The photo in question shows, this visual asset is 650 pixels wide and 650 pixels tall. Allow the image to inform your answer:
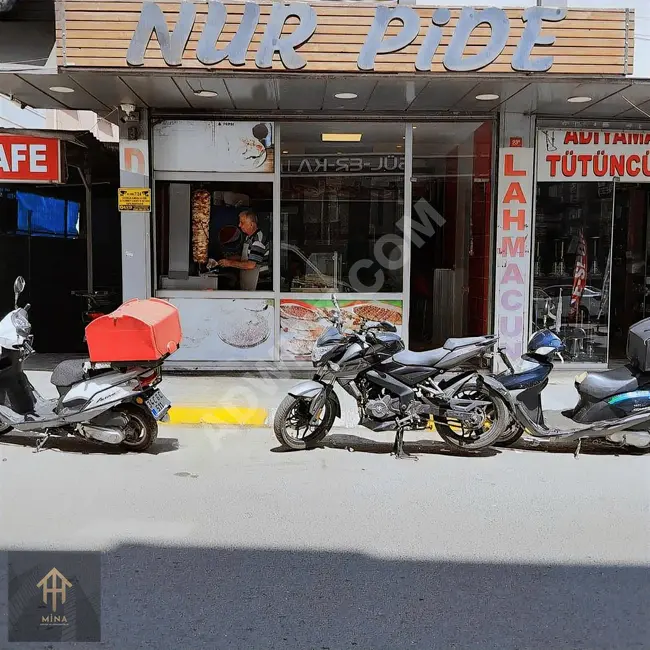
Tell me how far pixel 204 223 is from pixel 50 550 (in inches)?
254

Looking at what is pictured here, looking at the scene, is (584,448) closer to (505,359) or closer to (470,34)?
(505,359)

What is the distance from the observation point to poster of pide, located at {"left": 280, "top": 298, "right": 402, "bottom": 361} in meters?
9.86

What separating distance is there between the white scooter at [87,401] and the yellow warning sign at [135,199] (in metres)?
3.46

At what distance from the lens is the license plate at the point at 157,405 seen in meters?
6.08

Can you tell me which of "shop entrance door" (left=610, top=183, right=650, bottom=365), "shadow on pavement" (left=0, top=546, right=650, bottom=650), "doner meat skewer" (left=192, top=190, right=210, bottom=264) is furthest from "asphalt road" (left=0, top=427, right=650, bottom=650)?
"shop entrance door" (left=610, top=183, right=650, bottom=365)

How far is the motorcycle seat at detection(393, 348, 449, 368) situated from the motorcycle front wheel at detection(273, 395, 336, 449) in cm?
74

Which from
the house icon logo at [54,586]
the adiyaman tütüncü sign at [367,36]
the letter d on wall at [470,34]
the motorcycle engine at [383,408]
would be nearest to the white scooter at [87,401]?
the motorcycle engine at [383,408]

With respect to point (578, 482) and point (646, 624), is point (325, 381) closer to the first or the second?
point (578, 482)

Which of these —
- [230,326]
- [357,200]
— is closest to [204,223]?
[230,326]

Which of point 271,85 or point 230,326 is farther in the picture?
point 230,326

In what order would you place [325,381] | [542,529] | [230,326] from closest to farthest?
1. [542,529]
2. [325,381]
3. [230,326]

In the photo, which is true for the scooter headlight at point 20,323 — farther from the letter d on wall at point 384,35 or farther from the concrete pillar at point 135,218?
the letter d on wall at point 384,35

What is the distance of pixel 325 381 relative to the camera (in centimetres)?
623

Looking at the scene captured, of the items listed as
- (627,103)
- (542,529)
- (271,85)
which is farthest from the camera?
(627,103)
